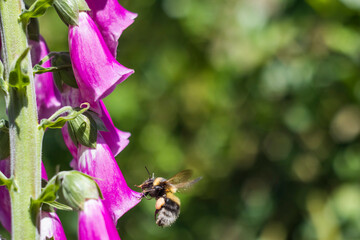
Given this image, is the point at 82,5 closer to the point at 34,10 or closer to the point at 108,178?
the point at 34,10

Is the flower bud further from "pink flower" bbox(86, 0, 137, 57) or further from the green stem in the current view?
"pink flower" bbox(86, 0, 137, 57)

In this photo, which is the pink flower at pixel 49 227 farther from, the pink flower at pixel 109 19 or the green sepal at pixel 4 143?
the pink flower at pixel 109 19

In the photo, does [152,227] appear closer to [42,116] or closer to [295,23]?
[295,23]

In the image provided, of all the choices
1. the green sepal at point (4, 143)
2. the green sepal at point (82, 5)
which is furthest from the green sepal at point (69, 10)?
the green sepal at point (4, 143)

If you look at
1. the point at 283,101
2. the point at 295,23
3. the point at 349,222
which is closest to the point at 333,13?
the point at 295,23

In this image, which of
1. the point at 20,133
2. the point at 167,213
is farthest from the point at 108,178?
the point at 167,213
